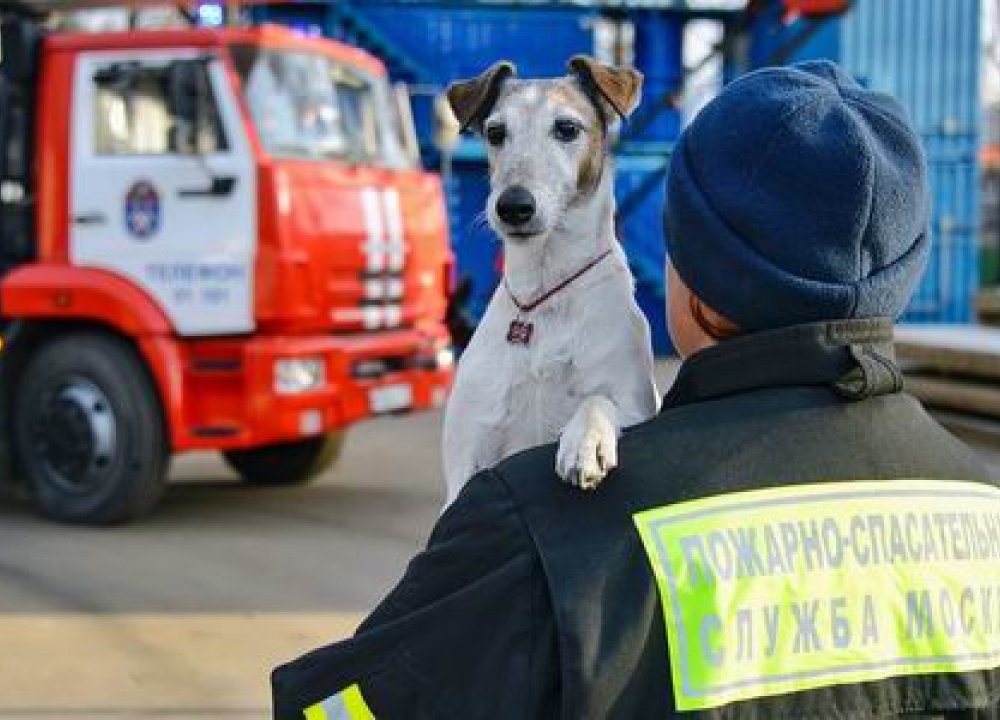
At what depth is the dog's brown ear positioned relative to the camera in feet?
11.2

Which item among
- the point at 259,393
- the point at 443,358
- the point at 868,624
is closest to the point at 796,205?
the point at 868,624

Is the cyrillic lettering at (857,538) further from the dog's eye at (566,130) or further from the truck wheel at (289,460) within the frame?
the truck wheel at (289,460)

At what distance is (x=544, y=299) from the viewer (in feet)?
9.77

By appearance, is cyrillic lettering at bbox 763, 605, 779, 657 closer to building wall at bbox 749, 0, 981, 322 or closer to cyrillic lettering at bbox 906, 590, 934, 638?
cyrillic lettering at bbox 906, 590, 934, 638

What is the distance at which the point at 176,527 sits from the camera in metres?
7.45

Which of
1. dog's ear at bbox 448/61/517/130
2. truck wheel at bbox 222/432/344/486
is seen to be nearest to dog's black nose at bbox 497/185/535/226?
dog's ear at bbox 448/61/517/130

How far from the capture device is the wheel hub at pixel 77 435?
7246 millimetres

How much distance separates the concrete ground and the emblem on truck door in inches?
62.0

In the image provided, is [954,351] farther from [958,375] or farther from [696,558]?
→ [696,558]

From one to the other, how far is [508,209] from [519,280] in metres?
0.17

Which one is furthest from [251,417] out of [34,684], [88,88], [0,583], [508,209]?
[508,209]

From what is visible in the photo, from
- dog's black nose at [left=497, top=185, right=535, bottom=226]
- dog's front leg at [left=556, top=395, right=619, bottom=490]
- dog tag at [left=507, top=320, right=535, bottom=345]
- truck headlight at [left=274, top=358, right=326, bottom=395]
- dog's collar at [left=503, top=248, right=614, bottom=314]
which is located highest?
dog's black nose at [left=497, top=185, right=535, bottom=226]

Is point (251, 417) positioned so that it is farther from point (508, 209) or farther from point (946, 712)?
point (946, 712)

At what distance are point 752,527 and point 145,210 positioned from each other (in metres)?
6.35
